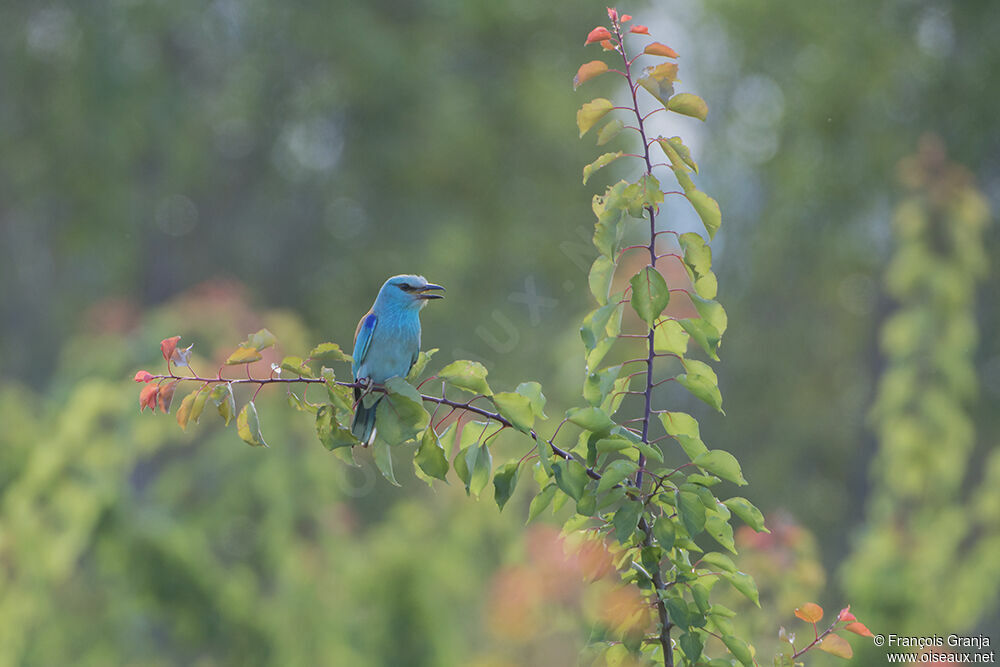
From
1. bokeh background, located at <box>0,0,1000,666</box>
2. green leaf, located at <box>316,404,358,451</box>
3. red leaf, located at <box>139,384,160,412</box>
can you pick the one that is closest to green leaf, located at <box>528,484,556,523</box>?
green leaf, located at <box>316,404,358,451</box>

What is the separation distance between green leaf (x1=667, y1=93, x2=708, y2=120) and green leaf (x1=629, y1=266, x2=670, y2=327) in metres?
0.31

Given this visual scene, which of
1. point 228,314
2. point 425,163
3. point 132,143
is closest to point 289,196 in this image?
point 425,163

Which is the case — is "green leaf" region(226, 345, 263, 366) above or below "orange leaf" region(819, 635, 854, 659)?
above

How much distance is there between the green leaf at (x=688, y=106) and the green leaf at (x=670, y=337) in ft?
1.29

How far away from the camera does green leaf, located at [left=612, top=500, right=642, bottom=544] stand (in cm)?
181

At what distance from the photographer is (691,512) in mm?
1823

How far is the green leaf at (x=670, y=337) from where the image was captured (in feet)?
6.44

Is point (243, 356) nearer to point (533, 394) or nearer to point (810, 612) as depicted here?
point (533, 394)

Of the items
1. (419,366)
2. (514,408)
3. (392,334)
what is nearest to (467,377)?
(514,408)

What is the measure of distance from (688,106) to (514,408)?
65cm

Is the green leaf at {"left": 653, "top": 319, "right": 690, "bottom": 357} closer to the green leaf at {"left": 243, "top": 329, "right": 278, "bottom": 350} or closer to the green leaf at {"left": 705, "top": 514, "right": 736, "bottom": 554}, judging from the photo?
the green leaf at {"left": 705, "top": 514, "right": 736, "bottom": 554}

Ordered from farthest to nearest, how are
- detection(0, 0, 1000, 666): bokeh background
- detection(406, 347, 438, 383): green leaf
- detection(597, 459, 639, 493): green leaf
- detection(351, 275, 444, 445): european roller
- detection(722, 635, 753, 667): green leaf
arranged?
detection(0, 0, 1000, 666): bokeh background < detection(351, 275, 444, 445): european roller < detection(406, 347, 438, 383): green leaf < detection(722, 635, 753, 667): green leaf < detection(597, 459, 639, 493): green leaf

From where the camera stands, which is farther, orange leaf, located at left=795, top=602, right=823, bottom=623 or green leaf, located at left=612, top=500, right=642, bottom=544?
orange leaf, located at left=795, top=602, right=823, bottom=623

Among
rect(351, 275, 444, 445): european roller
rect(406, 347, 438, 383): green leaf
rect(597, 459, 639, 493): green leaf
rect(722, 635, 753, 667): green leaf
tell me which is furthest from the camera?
rect(351, 275, 444, 445): european roller
